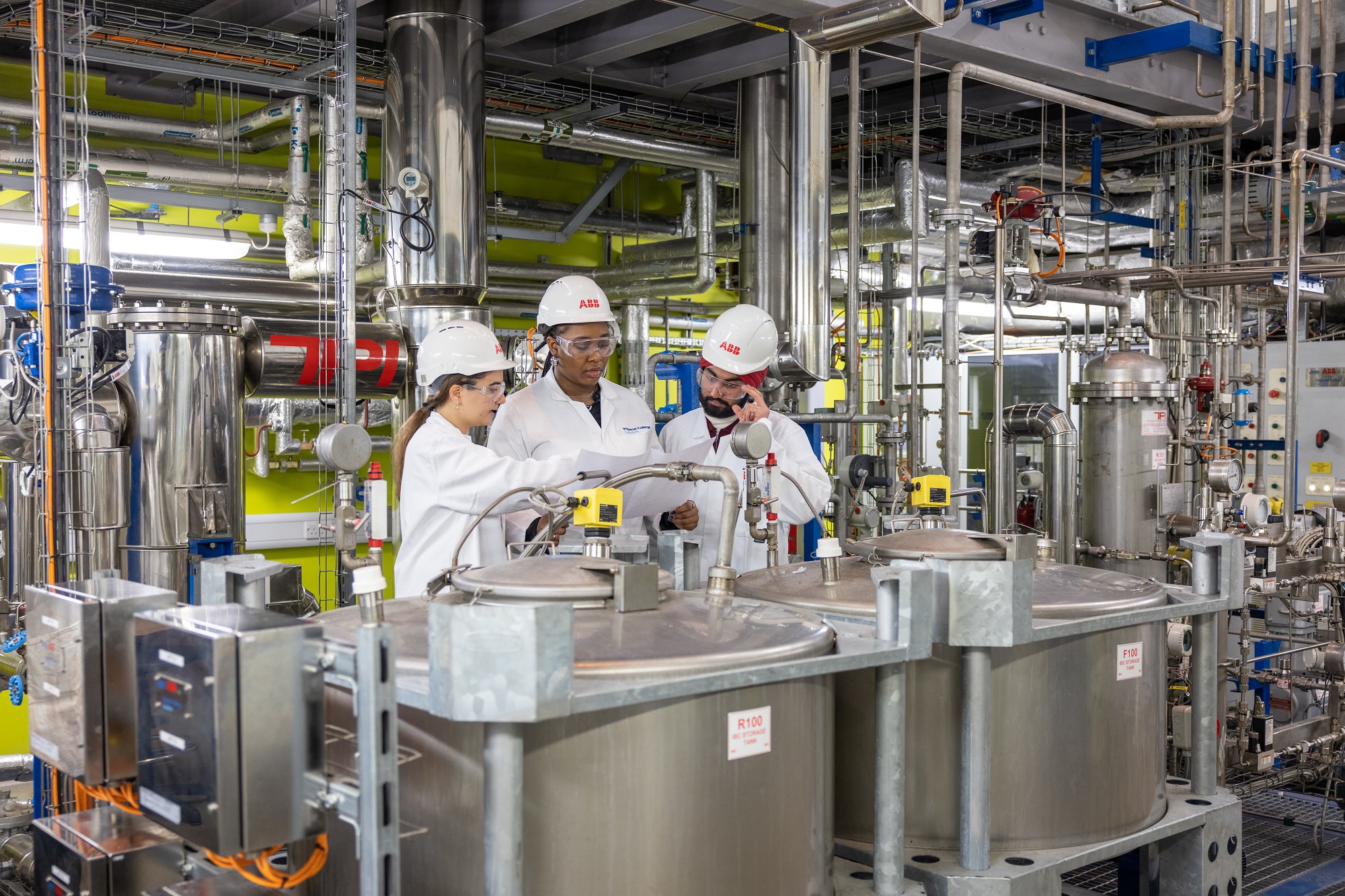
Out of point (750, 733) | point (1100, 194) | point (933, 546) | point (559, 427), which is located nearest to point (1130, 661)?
point (933, 546)

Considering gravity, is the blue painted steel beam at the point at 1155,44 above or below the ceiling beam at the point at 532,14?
below

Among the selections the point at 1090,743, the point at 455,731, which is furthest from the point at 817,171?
the point at 455,731

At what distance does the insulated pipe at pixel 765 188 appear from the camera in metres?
4.72

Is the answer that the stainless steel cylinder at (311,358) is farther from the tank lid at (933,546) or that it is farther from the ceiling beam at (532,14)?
the tank lid at (933,546)

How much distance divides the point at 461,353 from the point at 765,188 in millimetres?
2441

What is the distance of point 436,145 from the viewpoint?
3.87m

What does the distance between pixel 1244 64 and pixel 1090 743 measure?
3.42 metres

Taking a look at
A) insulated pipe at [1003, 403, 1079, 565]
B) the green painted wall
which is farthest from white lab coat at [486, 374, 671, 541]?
insulated pipe at [1003, 403, 1079, 565]

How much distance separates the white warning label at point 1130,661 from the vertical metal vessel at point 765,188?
295 cm

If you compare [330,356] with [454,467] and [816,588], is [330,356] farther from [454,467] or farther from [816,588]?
[816,588]

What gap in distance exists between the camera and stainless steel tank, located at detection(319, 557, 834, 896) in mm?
1306

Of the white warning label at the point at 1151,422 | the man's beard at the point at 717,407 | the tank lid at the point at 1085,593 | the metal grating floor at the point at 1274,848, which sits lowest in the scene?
the metal grating floor at the point at 1274,848

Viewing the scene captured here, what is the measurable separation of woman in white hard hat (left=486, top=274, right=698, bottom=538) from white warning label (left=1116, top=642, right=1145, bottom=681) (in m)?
1.26

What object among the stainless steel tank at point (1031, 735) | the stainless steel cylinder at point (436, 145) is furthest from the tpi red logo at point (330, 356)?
the stainless steel tank at point (1031, 735)
